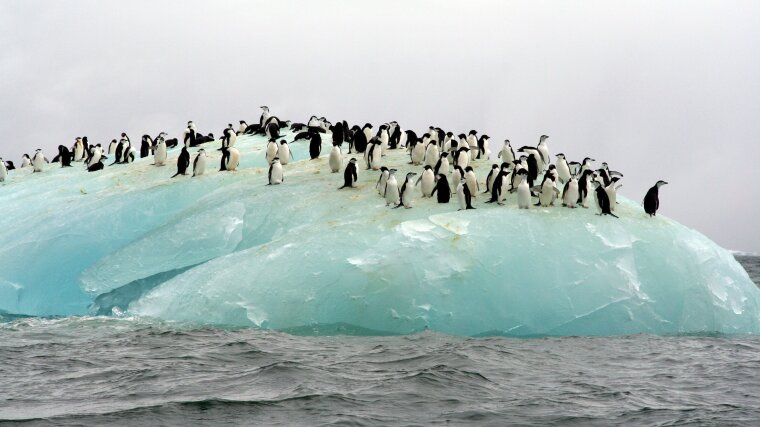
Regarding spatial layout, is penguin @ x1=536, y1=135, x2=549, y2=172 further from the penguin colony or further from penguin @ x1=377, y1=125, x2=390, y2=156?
penguin @ x1=377, y1=125, x2=390, y2=156

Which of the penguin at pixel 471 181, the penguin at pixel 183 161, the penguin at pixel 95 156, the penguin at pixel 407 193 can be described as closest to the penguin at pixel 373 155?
the penguin at pixel 471 181

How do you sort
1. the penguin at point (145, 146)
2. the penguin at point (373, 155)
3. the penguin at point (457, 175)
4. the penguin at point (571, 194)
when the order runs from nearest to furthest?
the penguin at point (571, 194) → the penguin at point (457, 175) → the penguin at point (373, 155) → the penguin at point (145, 146)

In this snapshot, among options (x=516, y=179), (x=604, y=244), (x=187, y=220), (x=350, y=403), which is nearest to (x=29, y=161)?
(x=187, y=220)

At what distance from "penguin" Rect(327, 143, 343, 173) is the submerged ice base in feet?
8.67

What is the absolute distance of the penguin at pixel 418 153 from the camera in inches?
919

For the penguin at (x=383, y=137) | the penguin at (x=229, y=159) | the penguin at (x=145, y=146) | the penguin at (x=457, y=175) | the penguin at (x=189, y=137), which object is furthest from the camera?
the penguin at (x=145, y=146)

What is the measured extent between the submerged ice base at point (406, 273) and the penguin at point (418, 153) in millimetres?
2755

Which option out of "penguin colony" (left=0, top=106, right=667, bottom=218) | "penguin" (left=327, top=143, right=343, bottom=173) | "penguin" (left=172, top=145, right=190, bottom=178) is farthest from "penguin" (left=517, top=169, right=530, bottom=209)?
"penguin" (left=172, top=145, right=190, bottom=178)

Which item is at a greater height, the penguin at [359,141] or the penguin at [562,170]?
the penguin at [359,141]

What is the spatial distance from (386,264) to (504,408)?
18.0 ft

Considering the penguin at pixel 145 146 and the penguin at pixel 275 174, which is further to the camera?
the penguin at pixel 145 146

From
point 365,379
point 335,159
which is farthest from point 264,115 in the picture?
point 365,379

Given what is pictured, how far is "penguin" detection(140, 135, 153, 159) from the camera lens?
35312mm

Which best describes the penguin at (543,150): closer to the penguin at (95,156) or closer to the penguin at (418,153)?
the penguin at (418,153)
